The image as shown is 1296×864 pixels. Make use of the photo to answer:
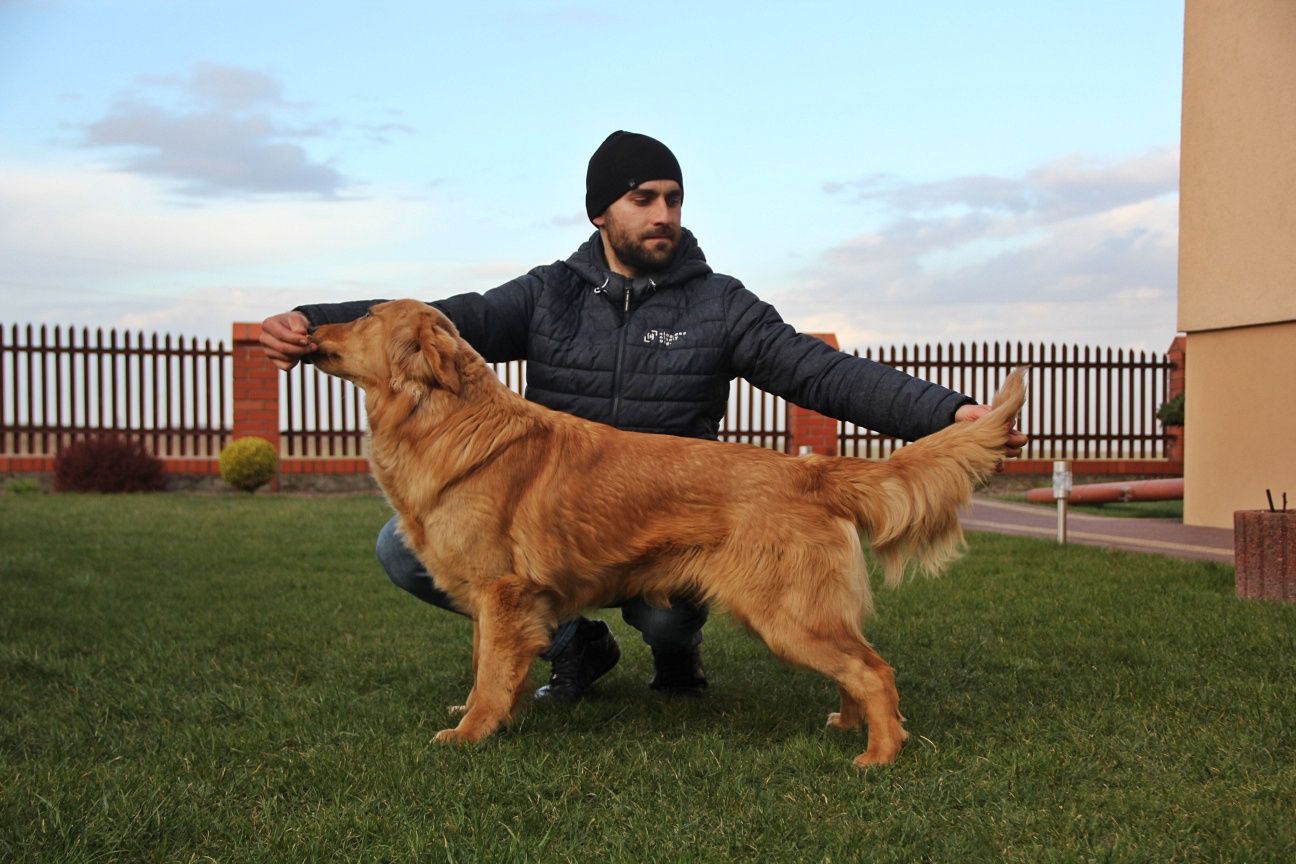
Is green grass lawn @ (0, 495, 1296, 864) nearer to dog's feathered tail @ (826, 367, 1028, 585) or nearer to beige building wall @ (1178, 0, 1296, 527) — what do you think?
dog's feathered tail @ (826, 367, 1028, 585)

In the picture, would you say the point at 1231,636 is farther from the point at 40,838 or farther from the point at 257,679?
the point at 40,838

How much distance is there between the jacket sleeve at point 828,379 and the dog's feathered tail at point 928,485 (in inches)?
14.0

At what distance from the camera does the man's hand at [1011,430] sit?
407cm

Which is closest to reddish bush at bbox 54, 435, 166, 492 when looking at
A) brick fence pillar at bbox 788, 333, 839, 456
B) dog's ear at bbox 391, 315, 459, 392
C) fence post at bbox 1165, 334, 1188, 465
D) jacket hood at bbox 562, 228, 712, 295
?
brick fence pillar at bbox 788, 333, 839, 456

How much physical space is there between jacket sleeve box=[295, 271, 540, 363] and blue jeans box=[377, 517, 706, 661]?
841mm

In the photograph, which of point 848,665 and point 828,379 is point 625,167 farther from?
point 848,665

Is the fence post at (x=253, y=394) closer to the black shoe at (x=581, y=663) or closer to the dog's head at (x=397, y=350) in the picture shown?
the black shoe at (x=581, y=663)

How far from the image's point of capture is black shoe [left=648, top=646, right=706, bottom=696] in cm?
498

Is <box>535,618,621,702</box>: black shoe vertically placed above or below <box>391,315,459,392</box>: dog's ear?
below

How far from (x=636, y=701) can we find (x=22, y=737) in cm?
235

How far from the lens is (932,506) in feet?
13.1

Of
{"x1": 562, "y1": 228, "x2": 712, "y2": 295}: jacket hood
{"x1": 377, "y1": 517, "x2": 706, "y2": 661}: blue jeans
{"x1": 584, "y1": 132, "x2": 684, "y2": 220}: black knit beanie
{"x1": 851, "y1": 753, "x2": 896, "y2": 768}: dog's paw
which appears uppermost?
{"x1": 584, "y1": 132, "x2": 684, "y2": 220}: black knit beanie

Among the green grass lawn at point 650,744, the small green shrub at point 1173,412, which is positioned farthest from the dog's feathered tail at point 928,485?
the small green shrub at point 1173,412

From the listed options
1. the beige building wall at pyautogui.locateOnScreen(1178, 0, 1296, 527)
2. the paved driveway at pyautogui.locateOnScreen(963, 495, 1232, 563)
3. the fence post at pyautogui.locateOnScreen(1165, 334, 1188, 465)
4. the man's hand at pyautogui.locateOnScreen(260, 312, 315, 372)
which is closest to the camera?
the man's hand at pyautogui.locateOnScreen(260, 312, 315, 372)
